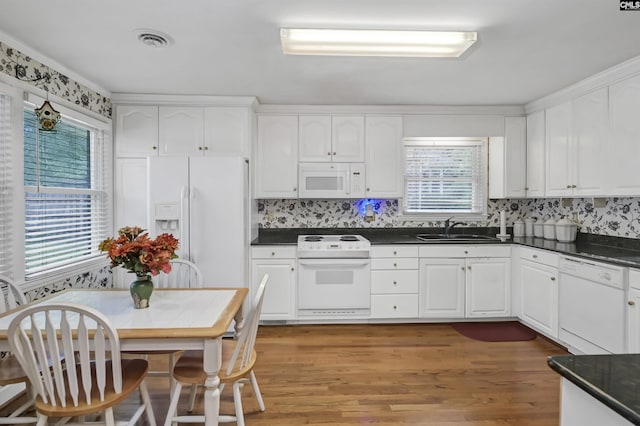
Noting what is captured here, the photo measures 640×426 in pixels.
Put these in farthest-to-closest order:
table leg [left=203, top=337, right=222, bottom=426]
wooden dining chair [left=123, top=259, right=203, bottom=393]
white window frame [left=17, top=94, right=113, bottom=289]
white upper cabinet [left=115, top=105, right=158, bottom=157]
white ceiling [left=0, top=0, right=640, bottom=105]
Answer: white upper cabinet [left=115, top=105, right=158, bottom=157]
wooden dining chair [left=123, top=259, right=203, bottom=393]
white window frame [left=17, top=94, right=113, bottom=289]
white ceiling [left=0, top=0, right=640, bottom=105]
table leg [left=203, top=337, right=222, bottom=426]

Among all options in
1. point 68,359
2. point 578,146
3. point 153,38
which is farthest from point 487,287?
point 153,38

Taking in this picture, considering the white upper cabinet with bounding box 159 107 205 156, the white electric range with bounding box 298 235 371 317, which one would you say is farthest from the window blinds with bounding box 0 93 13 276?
the white electric range with bounding box 298 235 371 317

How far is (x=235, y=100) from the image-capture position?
134 inches

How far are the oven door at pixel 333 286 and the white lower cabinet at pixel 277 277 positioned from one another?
0.30 ft

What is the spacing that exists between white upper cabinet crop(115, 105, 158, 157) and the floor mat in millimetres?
3608

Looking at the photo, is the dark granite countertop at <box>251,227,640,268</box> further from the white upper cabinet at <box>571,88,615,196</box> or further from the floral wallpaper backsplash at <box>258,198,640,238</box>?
the white upper cabinet at <box>571,88,615,196</box>

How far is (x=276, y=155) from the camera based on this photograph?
3.71 metres

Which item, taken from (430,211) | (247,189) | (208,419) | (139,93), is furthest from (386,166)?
(208,419)

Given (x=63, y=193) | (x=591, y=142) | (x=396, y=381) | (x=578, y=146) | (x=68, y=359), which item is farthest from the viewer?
(x=578, y=146)

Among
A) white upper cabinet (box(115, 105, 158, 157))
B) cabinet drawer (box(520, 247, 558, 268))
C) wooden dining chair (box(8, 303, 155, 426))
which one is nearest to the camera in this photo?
wooden dining chair (box(8, 303, 155, 426))

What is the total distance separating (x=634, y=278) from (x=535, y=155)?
1.71 metres

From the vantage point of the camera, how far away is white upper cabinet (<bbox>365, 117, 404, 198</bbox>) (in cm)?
375

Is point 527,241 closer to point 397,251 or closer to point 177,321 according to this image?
point 397,251

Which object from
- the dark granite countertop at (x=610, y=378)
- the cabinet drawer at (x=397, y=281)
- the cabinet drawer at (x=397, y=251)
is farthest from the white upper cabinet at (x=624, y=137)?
the dark granite countertop at (x=610, y=378)
